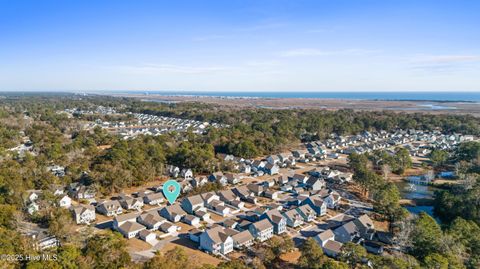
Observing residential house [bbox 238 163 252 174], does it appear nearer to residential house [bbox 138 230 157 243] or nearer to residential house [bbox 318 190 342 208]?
residential house [bbox 318 190 342 208]

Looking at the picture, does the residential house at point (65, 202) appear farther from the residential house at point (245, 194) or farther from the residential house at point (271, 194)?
the residential house at point (271, 194)

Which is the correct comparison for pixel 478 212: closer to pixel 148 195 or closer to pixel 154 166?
pixel 148 195

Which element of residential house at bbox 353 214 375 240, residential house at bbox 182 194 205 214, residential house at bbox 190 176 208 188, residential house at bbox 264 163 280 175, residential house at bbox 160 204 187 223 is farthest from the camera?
residential house at bbox 264 163 280 175

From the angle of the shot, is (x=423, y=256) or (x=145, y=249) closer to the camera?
(x=423, y=256)

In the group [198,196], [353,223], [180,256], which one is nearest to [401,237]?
[353,223]

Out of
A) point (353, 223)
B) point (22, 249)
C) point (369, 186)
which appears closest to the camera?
point (22, 249)

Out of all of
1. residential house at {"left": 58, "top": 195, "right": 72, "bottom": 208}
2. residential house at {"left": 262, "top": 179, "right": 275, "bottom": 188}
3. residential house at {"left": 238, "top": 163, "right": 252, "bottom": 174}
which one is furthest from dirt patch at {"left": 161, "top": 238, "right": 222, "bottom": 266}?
residential house at {"left": 238, "top": 163, "right": 252, "bottom": 174}

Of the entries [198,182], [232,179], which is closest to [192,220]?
[198,182]
